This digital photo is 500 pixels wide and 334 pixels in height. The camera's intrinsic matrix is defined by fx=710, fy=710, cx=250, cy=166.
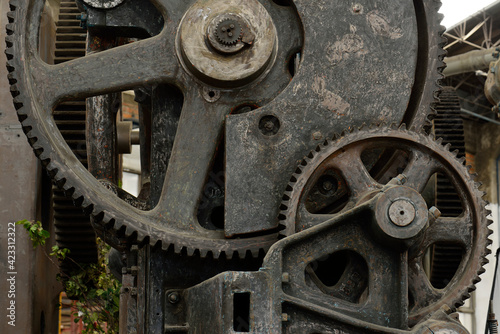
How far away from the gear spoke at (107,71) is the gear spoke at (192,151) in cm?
18

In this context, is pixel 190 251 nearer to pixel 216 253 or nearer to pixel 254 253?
pixel 216 253

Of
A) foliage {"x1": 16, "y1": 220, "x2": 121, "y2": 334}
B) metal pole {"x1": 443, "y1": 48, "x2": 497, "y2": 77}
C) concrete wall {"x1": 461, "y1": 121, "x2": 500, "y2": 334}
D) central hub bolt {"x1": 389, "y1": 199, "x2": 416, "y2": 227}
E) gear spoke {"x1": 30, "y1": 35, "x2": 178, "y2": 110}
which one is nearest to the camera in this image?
central hub bolt {"x1": 389, "y1": 199, "x2": 416, "y2": 227}

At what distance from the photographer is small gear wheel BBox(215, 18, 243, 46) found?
118 inches

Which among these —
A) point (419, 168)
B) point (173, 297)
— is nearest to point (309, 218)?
point (419, 168)

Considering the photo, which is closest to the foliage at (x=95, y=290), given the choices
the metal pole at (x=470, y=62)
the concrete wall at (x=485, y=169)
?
the metal pole at (x=470, y=62)

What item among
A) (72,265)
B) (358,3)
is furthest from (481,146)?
(358,3)

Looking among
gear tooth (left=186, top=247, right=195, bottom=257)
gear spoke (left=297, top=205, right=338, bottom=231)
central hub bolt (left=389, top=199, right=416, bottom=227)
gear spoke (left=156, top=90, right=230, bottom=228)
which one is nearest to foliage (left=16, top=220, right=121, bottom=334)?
gear spoke (left=156, top=90, right=230, bottom=228)

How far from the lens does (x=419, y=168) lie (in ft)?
9.48

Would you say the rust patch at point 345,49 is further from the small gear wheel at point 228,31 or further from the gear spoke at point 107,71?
the gear spoke at point 107,71

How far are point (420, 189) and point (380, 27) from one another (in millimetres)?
757

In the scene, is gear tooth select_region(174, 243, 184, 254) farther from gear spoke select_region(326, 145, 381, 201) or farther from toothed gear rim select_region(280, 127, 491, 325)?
gear spoke select_region(326, 145, 381, 201)

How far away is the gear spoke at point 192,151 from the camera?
3039mm

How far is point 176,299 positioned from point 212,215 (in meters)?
0.40

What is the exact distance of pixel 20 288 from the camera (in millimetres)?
5074
